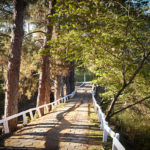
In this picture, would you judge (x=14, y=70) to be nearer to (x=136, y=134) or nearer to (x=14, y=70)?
(x=14, y=70)

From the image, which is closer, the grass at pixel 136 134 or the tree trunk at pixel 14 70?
the tree trunk at pixel 14 70

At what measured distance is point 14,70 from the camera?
7.74 metres

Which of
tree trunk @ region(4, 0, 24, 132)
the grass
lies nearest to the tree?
tree trunk @ region(4, 0, 24, 132)

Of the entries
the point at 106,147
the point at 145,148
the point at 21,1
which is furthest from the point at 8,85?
the point at 145,148

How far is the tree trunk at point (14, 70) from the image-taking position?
753cm

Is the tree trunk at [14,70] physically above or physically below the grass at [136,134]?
above

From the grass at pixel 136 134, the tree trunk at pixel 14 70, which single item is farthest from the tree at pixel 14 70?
the grass at pixel 136 134

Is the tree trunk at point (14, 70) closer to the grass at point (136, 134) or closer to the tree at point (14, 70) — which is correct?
the tree at point (14, 70)

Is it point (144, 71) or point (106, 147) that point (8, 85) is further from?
point (144, 71)

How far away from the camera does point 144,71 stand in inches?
256

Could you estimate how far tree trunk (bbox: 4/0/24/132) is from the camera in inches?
297

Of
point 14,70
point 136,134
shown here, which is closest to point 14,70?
point 14,70

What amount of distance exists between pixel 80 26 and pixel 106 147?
4.69 metres

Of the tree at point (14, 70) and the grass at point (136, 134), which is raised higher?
the tree at point (14, 70)
